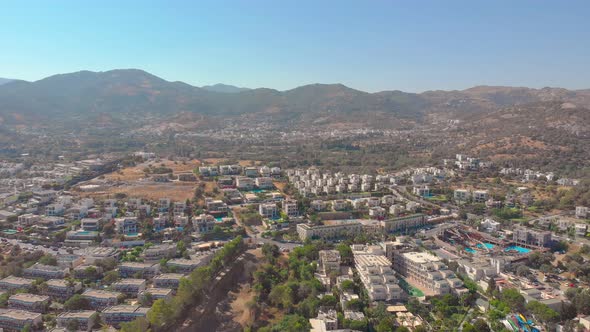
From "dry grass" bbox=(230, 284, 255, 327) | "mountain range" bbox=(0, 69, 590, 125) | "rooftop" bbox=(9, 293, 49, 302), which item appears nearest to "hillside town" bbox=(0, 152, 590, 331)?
"rooftop" bbox=(9, 293, 49, 302)

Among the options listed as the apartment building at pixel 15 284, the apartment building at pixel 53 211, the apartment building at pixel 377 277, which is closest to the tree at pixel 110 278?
the apartment building at pixel 15 284

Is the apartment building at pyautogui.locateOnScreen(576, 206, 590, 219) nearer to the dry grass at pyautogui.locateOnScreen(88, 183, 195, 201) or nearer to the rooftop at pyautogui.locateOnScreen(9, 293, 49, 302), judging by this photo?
the dry grass at pyautogui.locateOnScreen(88, 183, 195, 201)

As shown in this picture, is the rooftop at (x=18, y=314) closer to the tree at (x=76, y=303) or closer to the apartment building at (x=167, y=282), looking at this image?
the tree at (x=76, y=303)

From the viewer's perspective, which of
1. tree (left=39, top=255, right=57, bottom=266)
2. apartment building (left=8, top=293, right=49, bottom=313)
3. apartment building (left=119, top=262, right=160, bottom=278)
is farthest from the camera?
tree (left=39, top=255, right=57, bottom=266)

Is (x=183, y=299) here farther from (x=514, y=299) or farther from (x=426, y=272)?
(x=514, y=299)

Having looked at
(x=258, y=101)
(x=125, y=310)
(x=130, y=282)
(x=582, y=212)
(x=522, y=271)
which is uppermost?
(x=258, y=101)

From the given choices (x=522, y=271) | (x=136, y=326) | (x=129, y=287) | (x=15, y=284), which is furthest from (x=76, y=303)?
(x=522, y=271)

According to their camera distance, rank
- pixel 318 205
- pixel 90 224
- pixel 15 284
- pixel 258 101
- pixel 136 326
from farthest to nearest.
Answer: pixel 258 101, pixel 318 205, pixel 90 224, pixel 15 284, pixel 136 326

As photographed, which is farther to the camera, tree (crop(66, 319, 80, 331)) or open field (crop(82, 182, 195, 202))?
open field (crop(82, 182, 195, 202))
